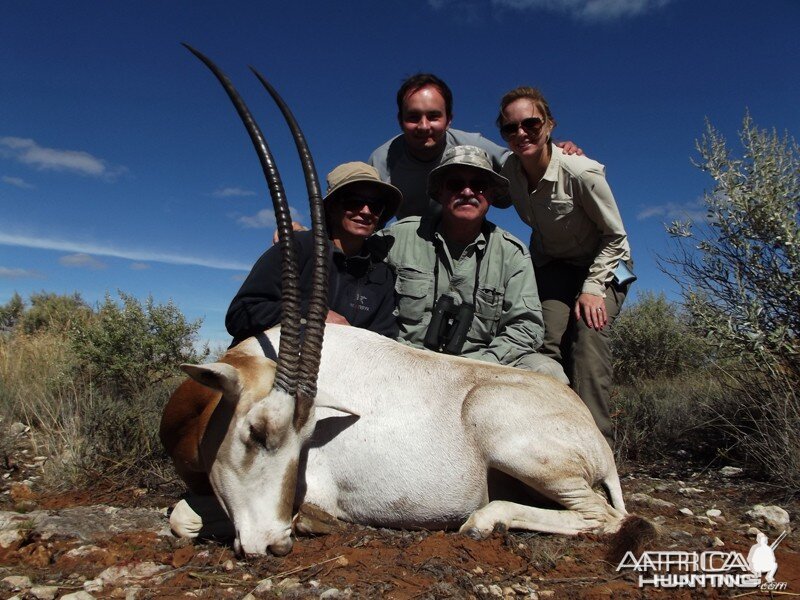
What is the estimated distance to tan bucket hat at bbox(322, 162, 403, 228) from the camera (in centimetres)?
488

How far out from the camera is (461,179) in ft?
17.2

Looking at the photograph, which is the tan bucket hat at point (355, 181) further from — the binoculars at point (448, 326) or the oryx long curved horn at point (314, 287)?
the oryx long curved horn at point (314, 287)

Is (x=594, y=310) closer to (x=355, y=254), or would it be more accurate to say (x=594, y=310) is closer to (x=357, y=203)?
(x=355, y=254)

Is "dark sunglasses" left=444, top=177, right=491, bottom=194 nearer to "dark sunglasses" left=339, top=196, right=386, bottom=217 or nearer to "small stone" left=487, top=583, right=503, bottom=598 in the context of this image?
"dark sunglasses" left=339, top=196, right=386, bottom=217

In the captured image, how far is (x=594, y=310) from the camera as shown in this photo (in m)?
5.59

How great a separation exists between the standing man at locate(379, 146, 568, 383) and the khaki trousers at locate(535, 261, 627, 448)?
2.08 ft

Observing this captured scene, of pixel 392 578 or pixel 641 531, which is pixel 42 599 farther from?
pixel 641 531

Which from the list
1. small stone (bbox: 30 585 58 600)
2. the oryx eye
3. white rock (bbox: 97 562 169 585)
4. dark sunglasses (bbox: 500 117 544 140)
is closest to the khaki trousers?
dark sunglasses (bbox: 500 117 544 140)

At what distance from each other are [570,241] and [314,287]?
3254 millimetres

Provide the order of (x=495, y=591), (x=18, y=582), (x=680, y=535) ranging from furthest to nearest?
(x=680, y=535) < (x=495, y=591) < (x=18, y=582)

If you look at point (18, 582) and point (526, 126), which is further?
point (526, 126)

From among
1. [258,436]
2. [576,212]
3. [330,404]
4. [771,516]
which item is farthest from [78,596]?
[576,212]

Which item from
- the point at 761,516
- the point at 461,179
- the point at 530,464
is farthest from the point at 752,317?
the point at 530,464

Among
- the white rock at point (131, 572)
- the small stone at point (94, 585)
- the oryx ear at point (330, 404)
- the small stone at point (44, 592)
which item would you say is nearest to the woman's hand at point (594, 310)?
the oryx ear at point (330, 404)
